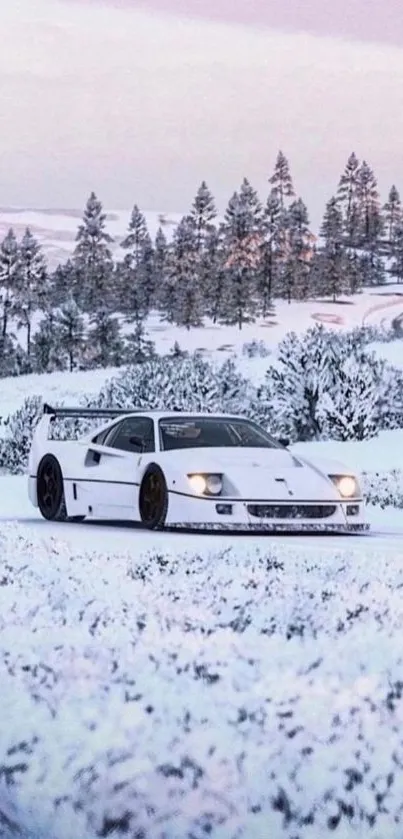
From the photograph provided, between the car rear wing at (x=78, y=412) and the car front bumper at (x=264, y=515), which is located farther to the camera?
the car rear wing at (x=78, y=412)

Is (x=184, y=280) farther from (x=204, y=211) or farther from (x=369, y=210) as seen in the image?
(x=369, y=210)

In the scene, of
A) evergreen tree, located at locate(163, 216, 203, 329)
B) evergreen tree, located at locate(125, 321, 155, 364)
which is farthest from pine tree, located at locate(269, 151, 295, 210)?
evergreen tree, located at locate(125, 321, 155, 364)

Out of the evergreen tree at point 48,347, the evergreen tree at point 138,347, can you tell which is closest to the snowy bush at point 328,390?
the evergreen tree at point 138,347

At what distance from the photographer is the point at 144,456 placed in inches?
437

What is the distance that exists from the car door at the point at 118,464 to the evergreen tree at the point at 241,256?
13.1 ft

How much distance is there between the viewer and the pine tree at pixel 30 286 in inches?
647

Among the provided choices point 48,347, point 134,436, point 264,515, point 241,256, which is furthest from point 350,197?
point 264,515

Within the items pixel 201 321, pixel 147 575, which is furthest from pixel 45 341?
pixel 147 575

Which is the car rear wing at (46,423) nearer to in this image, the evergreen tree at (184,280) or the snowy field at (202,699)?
the evergreen tree at (184,280)

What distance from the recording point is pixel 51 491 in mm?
12391

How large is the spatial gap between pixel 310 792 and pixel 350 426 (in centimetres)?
1123

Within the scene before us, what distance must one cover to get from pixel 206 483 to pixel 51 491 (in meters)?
2.10

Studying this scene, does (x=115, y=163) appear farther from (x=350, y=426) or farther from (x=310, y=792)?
(x=310, y=792)

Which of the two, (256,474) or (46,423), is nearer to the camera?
(256,474)
